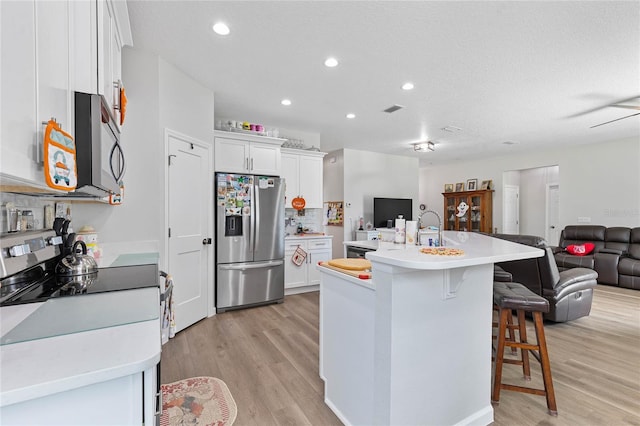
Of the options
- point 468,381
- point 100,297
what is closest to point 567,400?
point 468,381

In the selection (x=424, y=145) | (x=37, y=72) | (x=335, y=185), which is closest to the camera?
(x=37, y=72)

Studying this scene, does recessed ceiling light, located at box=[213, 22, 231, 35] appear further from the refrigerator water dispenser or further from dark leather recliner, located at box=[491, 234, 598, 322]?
dark leather recliner, located at box=[491, 234, 598, 322]

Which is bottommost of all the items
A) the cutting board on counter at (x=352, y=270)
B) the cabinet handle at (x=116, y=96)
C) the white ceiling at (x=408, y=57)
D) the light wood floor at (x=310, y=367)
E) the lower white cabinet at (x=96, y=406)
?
the light wood floor at (x=310, y=367)

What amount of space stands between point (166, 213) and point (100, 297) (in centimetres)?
184

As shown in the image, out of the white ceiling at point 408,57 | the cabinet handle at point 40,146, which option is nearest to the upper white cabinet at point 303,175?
the white ceiling at point 408,57

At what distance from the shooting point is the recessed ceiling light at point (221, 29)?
86.8 inches

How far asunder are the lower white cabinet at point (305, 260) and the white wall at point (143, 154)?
197 centimetres

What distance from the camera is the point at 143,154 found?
271 centimetres

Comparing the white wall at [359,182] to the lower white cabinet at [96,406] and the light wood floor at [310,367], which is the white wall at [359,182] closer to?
the light wood floor at [310,367]

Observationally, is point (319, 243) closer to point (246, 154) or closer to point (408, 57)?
point (246, 154)

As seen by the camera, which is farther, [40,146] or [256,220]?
[256,220]

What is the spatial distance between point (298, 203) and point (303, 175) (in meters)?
0.47

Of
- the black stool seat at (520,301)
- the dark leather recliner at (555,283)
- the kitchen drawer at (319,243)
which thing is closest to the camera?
the black stool seat at (520,301)

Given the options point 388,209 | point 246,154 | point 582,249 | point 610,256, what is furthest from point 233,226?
point 610,256
